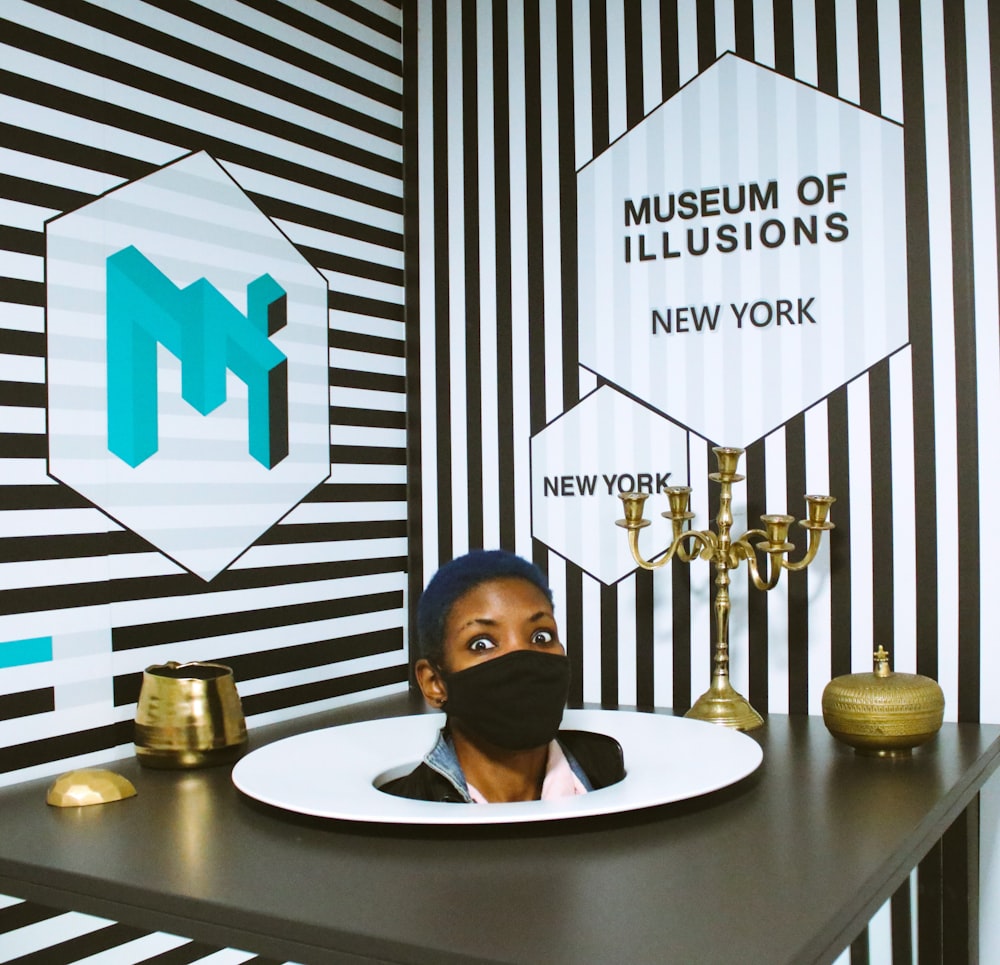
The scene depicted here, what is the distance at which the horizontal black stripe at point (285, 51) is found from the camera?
73.8 inches

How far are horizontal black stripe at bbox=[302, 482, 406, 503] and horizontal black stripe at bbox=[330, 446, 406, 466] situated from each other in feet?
0.13

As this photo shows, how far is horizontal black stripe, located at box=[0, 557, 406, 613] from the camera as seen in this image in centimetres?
157

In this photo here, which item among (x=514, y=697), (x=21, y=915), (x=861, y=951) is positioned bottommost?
(x=861, y=951)

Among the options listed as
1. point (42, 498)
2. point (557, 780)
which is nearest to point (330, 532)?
point (42, 498)

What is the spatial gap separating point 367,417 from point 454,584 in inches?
34.3

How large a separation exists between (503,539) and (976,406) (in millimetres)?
892

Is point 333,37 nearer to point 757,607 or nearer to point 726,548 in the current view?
point 726,548

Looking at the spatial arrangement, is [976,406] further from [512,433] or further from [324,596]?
[324,596]

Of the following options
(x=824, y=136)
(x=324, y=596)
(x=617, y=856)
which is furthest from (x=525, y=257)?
(x=617, y=856)

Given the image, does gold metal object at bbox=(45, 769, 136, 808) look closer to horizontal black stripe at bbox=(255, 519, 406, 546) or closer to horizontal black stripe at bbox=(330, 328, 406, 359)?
horizontal black stripe at bbox=(255, 519, 406, 546)

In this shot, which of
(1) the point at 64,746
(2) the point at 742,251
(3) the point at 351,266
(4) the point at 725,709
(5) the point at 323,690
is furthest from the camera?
(3) the point at 351,266

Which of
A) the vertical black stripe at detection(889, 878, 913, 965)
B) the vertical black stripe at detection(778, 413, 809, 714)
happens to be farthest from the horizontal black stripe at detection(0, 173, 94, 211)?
the vertical black stripe at detection(889, 878, 913, 965)

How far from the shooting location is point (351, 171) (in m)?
2.21

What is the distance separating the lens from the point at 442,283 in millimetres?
2299
